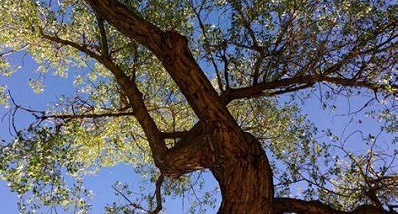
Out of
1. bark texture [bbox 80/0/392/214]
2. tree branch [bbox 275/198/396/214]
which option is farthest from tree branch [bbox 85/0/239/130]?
tree branch [bbox 275/198/396/214]

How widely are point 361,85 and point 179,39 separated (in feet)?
12.4

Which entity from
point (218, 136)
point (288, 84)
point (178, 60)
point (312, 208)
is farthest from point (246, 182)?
point (288, 84)

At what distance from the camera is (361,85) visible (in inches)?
345

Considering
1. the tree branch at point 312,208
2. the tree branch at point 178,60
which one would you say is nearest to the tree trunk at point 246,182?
the tree branch at point 178,60

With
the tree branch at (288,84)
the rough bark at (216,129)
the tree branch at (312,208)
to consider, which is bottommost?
the tree branch at (312,208)

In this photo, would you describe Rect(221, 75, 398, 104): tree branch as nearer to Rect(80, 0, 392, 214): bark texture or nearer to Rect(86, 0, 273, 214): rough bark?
Rect(80, 0, 392, 214): bark texture

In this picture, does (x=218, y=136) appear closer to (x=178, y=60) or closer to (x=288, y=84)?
(x=178, y=60)

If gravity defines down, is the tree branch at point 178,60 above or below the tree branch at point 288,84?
below

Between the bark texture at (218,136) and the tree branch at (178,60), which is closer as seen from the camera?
the bark texture at (218,136)

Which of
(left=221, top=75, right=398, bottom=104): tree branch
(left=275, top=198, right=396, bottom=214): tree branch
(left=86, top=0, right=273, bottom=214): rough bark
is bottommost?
(left=275, top=198, right=396, bottom=214): tree branch

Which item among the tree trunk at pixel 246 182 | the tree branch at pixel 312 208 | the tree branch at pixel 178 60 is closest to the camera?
the tree trunk at pixel 246 182

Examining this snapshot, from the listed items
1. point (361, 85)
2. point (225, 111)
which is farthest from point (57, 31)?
point (361, 85)

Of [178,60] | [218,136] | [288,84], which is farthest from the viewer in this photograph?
[288,84]

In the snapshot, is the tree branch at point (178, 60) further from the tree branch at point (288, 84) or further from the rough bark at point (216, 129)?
the tree branch at point (288, 84)
